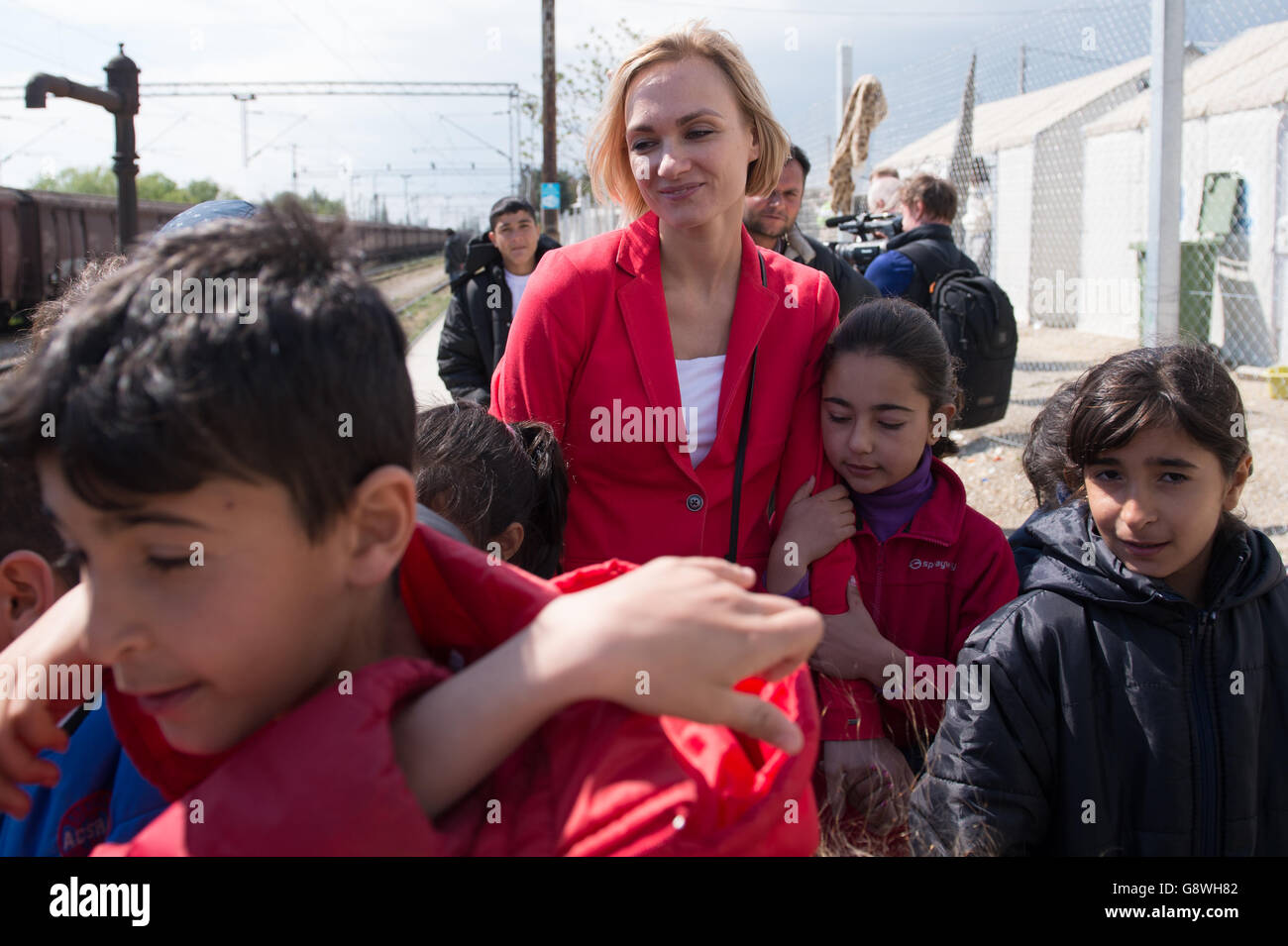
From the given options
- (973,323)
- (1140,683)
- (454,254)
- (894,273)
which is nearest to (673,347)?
(1140,683)

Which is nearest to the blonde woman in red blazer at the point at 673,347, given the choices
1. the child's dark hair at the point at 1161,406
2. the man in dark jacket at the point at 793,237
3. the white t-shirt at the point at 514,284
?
the child's dark hair at the point at 1161,406

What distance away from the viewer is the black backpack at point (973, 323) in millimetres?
5121

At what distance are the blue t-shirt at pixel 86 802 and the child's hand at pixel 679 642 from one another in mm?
506

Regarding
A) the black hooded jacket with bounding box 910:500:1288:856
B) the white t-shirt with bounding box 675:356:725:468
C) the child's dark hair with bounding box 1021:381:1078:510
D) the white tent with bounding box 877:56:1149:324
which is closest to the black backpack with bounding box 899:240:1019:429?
the child's dark hair with bounding box 1021:381:1078:510

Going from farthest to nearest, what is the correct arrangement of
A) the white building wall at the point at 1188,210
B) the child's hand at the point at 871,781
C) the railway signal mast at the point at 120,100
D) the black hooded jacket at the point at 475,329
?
the white building wall at the point at 1188,210
the railway signal mast at the point at 120,100
the black hooded jacket at the point at 475,329
the child's hand at the point at 871,781

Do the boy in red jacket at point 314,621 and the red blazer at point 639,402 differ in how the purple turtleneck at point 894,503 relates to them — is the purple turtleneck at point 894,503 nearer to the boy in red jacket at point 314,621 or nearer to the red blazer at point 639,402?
the red blazer at point 639,402

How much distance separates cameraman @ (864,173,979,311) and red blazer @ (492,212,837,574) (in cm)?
305

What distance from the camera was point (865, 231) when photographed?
6.30 m

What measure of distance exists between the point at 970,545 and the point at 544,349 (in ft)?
3.64

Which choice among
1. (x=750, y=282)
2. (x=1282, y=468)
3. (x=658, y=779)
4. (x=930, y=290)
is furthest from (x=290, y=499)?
(x=1282, y=468)

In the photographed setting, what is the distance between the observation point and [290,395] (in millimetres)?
866
